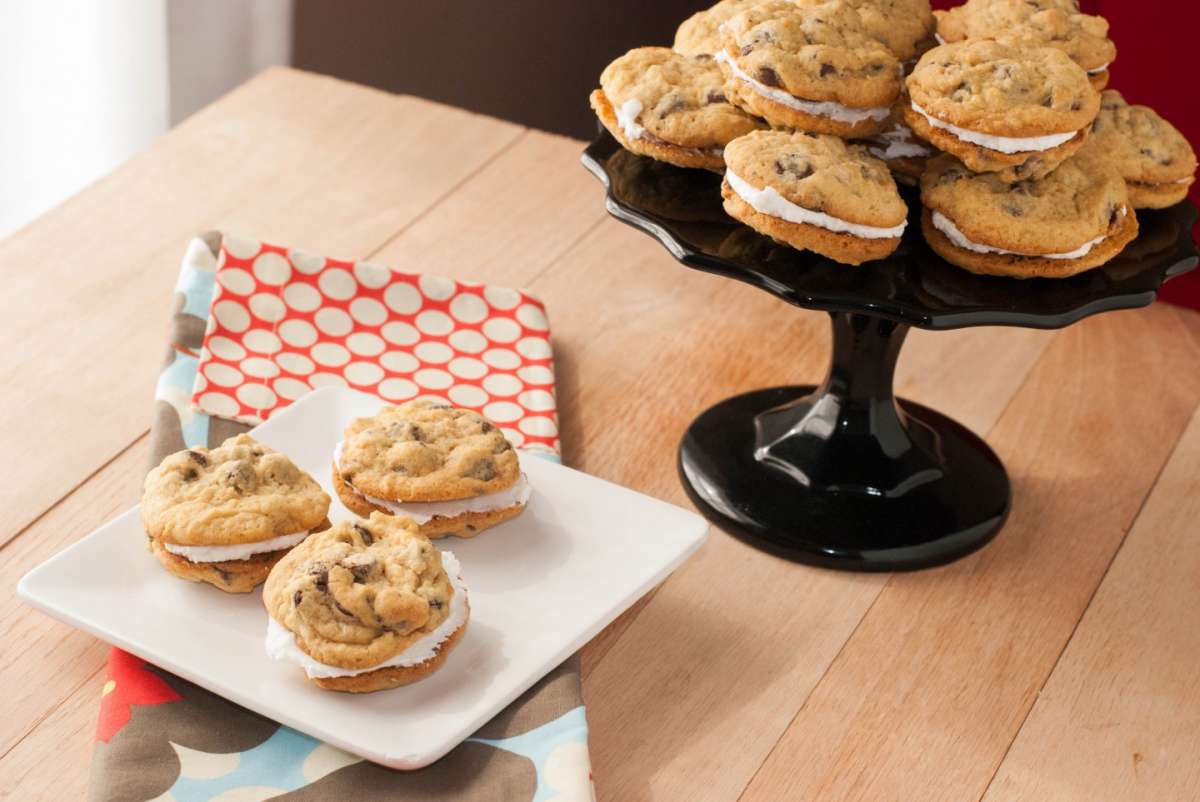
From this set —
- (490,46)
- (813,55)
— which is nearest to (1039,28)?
(813,55)

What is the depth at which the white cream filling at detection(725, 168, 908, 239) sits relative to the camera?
96 cm

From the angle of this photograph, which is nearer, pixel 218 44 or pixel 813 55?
pixel 813 55

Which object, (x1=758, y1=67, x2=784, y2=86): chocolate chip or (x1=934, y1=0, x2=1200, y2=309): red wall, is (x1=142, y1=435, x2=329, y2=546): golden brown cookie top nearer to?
(x1=758, y1=67, x2=784, y2=86): chocolate chip

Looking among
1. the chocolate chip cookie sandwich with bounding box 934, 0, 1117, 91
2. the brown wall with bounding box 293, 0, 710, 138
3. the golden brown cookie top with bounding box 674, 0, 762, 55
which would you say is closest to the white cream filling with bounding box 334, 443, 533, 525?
the golden brown cookie top with bounding box 674, 0, 762, 55

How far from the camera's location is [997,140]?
978mm

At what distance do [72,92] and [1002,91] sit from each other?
2047 millimetres

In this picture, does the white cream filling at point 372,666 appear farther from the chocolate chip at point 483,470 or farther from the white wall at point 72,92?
Answer: the white wall at point 72,92

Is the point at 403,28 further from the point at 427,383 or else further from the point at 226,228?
the point at 427,383

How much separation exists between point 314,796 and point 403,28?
198 centimetres

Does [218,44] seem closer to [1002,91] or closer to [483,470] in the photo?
[483,470]

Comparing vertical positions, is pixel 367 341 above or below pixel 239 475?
below

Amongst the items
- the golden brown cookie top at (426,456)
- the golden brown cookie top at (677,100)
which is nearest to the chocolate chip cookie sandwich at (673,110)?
the golden brown cookie top at (677,100)

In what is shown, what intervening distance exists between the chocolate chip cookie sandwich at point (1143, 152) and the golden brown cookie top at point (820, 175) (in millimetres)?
211

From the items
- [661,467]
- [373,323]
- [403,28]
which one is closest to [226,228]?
[373,323]
